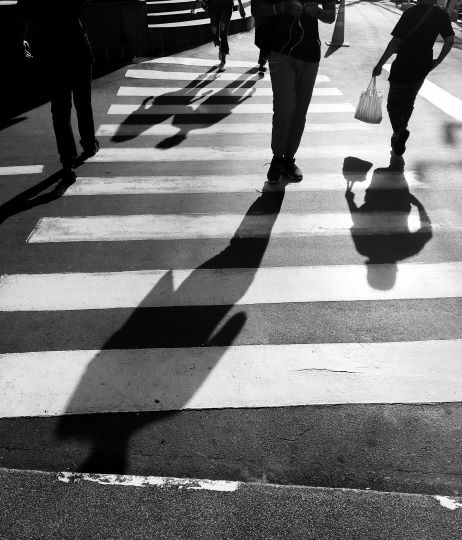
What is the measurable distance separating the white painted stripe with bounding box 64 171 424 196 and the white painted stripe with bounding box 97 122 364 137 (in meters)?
1.75

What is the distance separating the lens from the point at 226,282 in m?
4.38

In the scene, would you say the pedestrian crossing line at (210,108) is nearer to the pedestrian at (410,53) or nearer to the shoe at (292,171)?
the pedestrian at (410,53)

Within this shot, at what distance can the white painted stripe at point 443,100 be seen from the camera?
907cm

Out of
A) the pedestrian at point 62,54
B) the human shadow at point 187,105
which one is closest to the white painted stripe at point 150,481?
the pedestrian at point 62,54

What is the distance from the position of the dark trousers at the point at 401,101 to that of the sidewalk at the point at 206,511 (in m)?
5.09

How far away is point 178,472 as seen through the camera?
276 cm

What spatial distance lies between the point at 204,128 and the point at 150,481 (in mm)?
6262

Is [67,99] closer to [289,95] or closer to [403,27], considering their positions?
[289,95]

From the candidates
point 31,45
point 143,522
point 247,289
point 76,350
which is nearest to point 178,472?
point 143,522

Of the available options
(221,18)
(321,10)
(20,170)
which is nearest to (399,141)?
(321,10)

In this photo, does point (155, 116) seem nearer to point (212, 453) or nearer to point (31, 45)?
point (31, 45)

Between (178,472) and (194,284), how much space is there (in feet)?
5.94

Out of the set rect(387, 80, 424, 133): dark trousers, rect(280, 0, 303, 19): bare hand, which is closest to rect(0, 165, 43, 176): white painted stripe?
rect(280, 0, 303, 19): bare hand

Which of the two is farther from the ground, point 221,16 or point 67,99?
point 221,16
